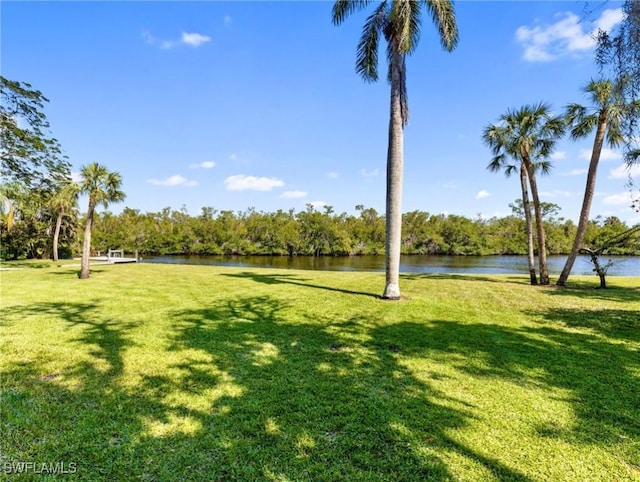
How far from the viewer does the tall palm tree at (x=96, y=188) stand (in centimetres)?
1312

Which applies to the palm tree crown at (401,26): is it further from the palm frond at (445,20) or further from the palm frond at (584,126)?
the palm frond at (584,126)

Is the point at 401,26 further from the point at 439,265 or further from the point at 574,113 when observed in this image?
the point at 439,265

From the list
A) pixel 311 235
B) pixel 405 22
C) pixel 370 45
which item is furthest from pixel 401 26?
pixel 311 235

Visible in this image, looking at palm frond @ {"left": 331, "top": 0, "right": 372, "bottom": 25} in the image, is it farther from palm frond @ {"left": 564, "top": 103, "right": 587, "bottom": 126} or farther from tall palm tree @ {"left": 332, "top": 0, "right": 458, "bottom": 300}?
palm frond @ {"left": 564, "top": 103, "right": 587, "bottom": 126}

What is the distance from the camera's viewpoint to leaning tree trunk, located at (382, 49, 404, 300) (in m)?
9.01

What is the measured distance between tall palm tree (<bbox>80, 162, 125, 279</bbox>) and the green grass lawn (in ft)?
22.9

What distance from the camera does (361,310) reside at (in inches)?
311

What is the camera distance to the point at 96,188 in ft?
43.4

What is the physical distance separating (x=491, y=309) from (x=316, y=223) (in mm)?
58647

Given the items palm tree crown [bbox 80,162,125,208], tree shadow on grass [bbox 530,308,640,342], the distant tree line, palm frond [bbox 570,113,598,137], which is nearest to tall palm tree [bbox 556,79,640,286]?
palm frond [bbox 570,113,598,137]

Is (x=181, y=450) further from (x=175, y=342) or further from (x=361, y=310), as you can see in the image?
(x=361, y=310)

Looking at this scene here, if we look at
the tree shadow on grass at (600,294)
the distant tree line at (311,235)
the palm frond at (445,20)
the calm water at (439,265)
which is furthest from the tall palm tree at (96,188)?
the distant tree line at (311,235)

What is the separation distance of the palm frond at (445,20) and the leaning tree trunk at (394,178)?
1.38 m

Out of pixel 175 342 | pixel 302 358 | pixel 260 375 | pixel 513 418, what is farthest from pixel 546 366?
pixel 175 342
